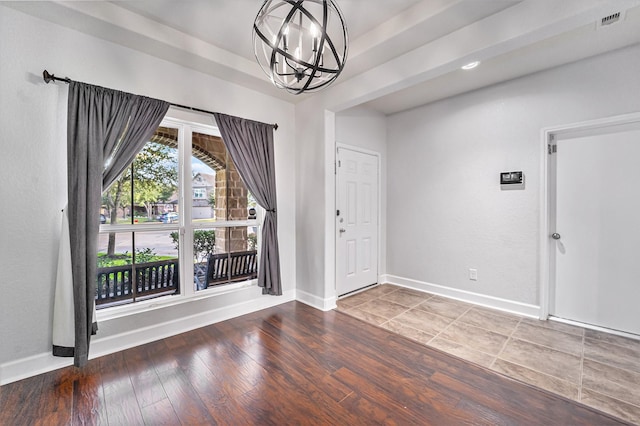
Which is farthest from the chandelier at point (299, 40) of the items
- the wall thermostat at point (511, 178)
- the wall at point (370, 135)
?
the wall thermostat at point (511, 178)

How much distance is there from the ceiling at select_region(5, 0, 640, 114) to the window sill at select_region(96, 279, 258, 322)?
92.7 inches

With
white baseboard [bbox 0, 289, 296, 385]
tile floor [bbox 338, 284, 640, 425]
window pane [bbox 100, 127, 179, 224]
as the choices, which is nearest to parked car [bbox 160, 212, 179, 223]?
window pane [bbox 100, 127, 179, 224]

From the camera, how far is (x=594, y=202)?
2.81 m

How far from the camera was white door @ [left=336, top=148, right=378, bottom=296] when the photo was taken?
383cm

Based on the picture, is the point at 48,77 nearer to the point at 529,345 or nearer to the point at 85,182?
the point at 85,182

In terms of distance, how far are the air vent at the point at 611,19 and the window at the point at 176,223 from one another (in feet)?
11.7

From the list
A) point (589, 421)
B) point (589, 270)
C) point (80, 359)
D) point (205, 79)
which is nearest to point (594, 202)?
point (589, 270)

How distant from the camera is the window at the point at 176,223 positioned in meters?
2.50

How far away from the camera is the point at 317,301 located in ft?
11.3

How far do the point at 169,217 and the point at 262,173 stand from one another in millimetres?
1096

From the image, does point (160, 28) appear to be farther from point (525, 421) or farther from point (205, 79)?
point (525, 421)

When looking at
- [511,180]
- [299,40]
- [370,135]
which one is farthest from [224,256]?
[511,180]

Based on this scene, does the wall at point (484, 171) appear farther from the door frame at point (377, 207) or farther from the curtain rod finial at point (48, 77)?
the curtain rod finial at point (48, 77)

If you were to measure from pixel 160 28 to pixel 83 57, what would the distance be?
0.66 m
